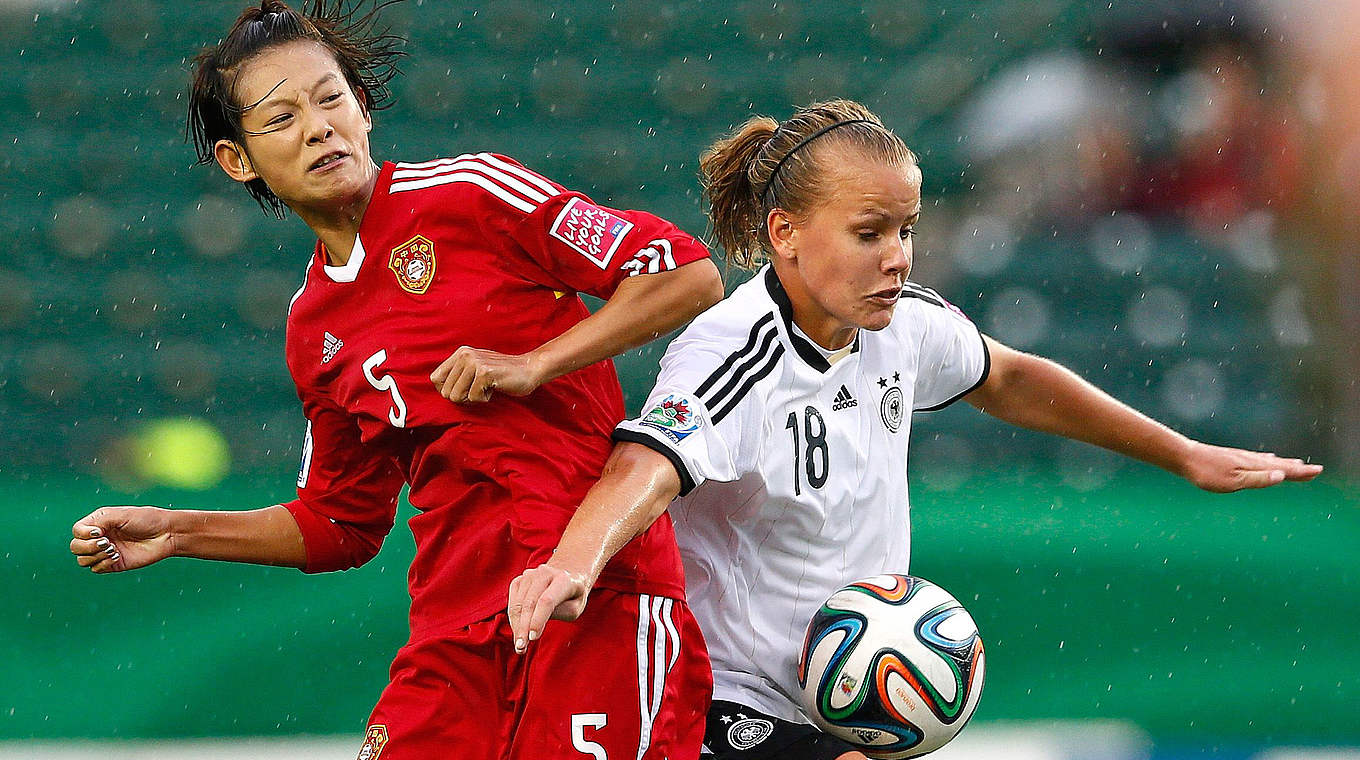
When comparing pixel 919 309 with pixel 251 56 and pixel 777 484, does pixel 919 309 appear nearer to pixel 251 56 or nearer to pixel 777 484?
pixel 777 484

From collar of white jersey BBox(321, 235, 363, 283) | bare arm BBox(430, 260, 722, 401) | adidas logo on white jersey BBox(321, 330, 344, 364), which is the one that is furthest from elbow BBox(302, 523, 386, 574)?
bare arm BBox(430, 260, 722, 401)

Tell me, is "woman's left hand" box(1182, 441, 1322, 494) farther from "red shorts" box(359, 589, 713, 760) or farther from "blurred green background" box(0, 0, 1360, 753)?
"blurred green background" box(0, 0, 1360, 753)

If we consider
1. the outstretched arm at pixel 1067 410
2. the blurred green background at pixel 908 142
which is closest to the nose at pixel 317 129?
the outstretched arm at pixel 1067 410

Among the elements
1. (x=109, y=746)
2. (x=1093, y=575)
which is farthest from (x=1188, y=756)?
(x=109, y=746)

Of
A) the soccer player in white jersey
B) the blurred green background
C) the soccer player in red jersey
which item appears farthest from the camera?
the blurred green background

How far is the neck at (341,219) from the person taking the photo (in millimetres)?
2783

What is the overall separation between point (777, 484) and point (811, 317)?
296mm

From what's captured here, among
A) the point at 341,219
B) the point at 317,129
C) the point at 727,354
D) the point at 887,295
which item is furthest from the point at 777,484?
the point at 317,129

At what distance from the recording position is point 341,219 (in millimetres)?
2795

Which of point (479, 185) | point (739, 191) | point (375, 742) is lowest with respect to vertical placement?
point (375, 742)

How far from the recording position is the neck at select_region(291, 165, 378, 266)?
2783mm

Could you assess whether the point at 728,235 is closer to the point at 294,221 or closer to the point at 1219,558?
the point at 1219,558

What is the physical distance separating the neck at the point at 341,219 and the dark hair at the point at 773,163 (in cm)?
66

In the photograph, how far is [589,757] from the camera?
256cm
